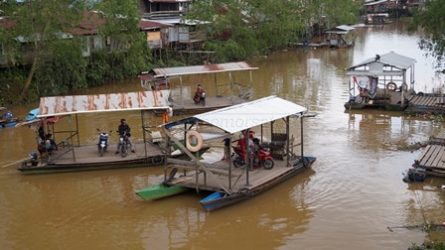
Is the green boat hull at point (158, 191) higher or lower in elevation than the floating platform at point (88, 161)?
lower

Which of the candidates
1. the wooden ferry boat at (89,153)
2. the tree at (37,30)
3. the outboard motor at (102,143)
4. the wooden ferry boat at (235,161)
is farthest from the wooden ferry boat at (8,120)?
the wooden ferry boat at (235,161)

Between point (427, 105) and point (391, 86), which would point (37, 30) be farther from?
point (427, 105)

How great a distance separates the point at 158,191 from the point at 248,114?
133 inches

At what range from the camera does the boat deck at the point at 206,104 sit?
2669 cm

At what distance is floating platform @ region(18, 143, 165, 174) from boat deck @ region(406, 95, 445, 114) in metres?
12.9

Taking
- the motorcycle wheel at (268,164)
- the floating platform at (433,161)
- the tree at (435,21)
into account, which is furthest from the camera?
the tree at (435,21)

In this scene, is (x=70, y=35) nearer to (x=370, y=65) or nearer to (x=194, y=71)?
(x=194, y=71)

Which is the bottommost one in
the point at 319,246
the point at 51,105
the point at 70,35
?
the point at 319,246

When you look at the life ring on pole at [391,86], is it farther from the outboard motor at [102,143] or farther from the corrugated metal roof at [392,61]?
the outboard motor at [102,143]

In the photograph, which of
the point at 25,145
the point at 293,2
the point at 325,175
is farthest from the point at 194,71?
the point at 293,2

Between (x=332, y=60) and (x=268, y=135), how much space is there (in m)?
27.2

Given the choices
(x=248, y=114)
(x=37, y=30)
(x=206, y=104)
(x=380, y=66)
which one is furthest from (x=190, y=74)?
(x=248, y=114)

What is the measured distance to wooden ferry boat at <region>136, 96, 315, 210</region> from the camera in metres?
14.8

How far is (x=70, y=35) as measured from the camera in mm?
31375
